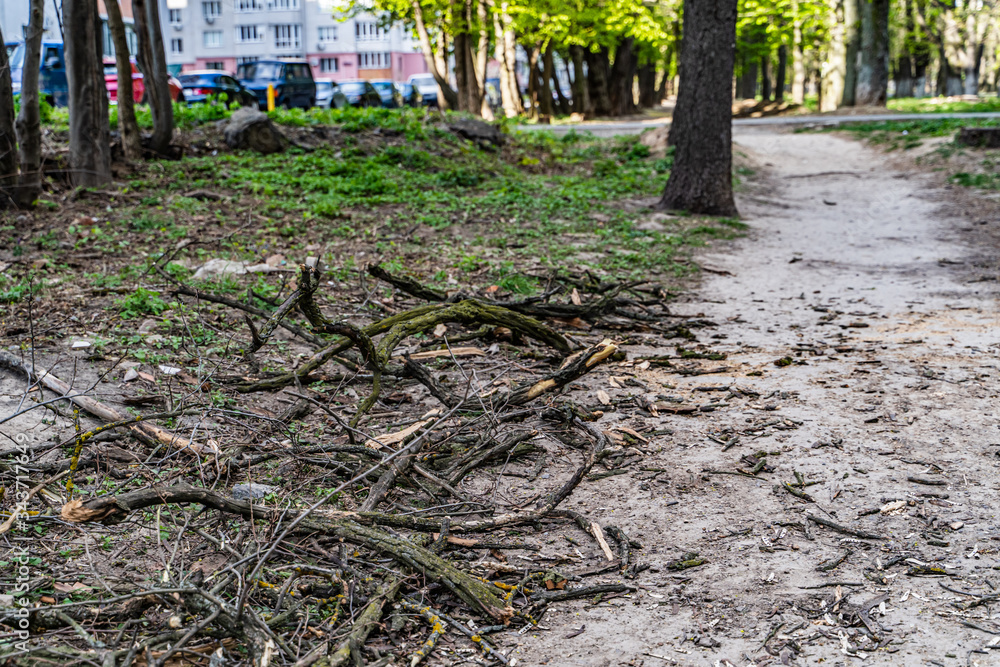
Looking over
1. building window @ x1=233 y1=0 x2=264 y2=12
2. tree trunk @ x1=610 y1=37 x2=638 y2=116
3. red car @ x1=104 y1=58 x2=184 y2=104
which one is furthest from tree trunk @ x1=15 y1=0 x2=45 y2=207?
building window @ x1=233 y1=0 x2=264 y2=12

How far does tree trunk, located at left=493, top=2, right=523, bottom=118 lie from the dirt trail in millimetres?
19556

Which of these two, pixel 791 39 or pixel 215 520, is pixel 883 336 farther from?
pixel 791 39

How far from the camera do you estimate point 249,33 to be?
6606cm

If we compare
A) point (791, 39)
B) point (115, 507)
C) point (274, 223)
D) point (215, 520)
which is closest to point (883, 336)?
point (215, 520)

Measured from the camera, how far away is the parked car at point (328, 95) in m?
25.8

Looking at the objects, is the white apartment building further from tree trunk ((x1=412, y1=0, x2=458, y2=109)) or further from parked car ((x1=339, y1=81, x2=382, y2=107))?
tree trunk ((x1=412, y1=0, x2=458, y2=109))

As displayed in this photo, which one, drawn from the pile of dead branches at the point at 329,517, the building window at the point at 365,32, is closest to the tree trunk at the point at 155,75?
the pile of dead branches at the point at 329,517

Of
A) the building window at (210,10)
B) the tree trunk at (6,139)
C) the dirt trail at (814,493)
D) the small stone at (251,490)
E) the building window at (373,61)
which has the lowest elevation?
the dirt trail at (814,493)

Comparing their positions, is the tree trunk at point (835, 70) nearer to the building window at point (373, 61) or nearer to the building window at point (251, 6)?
the building window at point (373, 61)

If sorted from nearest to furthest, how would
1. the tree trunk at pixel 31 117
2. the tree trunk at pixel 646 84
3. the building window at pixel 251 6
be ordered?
the tree trunk at pixel 31 117 < the tree trunk at pixel 646 84 < the building window at pixel 251 6

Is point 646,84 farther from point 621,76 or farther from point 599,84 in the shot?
point 599,84

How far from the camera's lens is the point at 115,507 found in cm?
277

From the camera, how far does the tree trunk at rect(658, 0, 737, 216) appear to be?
11.0 meters

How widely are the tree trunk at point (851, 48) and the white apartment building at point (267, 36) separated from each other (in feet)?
142
